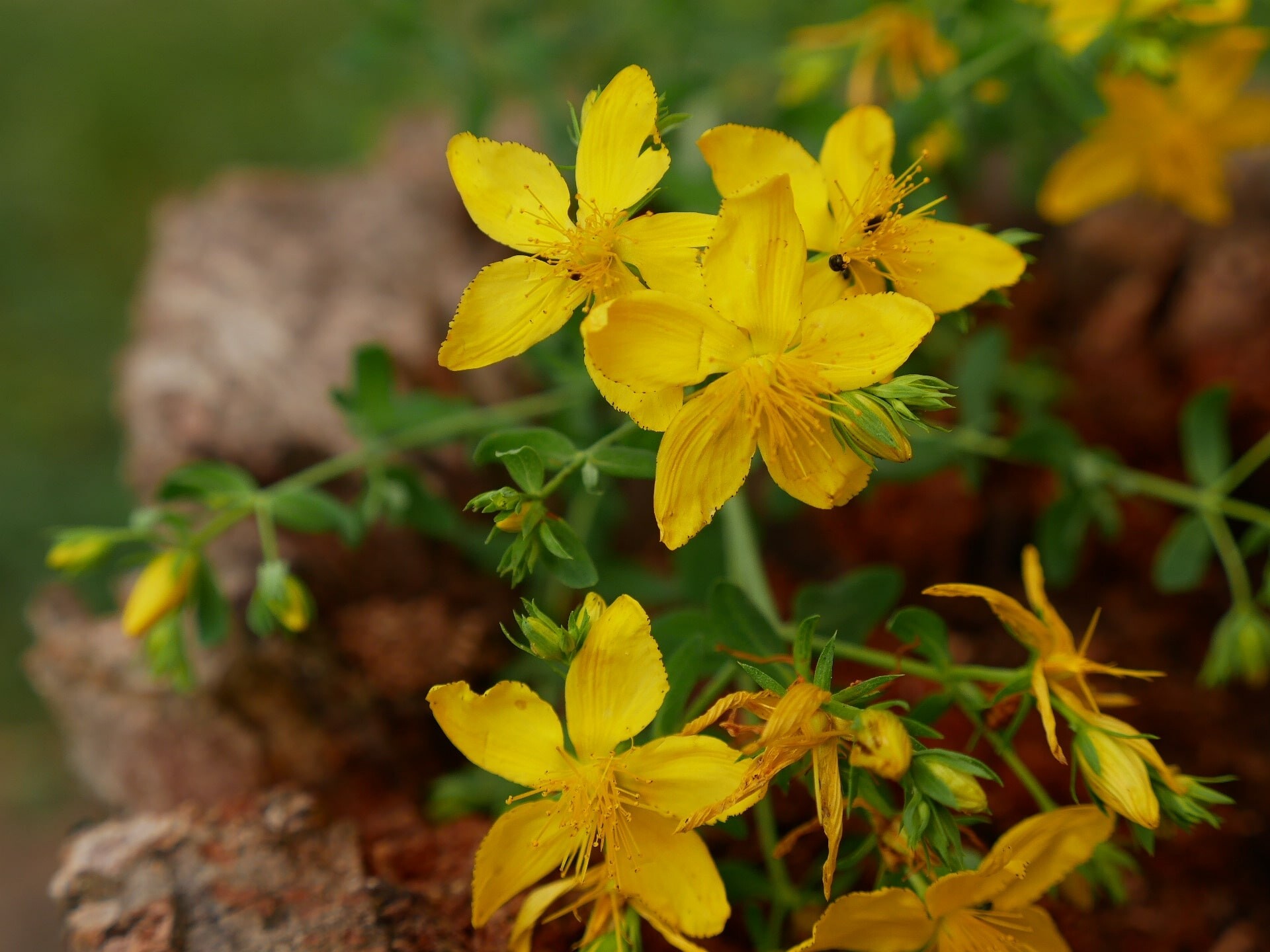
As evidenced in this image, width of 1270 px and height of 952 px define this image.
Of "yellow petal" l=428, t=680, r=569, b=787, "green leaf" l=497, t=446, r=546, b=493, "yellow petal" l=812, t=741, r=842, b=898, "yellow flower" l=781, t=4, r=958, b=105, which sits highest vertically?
"yellow flower" l=781, t=4, r=958, b=105

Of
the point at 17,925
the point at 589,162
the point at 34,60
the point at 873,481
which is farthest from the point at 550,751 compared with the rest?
the point at 34,60

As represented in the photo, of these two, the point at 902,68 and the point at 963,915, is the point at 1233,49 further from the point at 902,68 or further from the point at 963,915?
the point at 963,915

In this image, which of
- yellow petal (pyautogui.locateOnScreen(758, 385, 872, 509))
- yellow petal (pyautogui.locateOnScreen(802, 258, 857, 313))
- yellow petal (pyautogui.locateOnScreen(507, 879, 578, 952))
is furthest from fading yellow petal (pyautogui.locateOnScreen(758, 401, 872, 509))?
yellow petal (pyautogui.locateOnScreen(507, 879, 578, 952))

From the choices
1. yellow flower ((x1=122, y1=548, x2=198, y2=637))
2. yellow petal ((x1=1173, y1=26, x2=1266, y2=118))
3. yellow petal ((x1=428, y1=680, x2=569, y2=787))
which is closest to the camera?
yellow petal ((x1=428, y1=680, x2=569, y2=787))

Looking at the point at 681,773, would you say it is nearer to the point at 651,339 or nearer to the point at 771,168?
the point at 651,339

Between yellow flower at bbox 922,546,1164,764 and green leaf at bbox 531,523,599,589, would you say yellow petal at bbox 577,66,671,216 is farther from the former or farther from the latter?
yellow flower at bbox 922,546,1164,764

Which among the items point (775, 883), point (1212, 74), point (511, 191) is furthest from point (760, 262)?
point (1212, 74)
